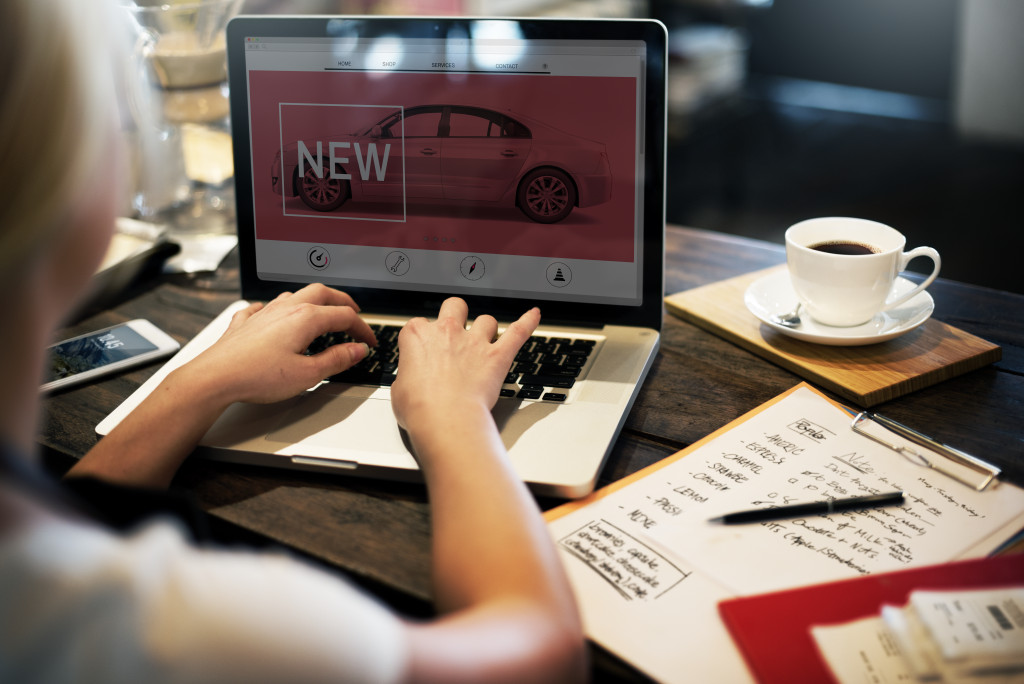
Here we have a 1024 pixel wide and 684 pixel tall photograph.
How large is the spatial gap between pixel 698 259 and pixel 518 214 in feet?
1.27

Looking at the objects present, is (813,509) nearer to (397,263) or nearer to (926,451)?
(926,451)

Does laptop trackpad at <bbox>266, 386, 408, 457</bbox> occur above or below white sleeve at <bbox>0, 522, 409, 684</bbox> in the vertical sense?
below

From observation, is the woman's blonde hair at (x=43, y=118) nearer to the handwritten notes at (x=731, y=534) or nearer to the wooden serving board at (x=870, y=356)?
the handwritten notes at (x=731, y=534)

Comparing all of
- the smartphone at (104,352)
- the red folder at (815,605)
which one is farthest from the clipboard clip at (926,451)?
the smartphone at (104,352)

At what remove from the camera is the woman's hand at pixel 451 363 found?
69 cm

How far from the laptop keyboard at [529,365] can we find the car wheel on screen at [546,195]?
0.14m

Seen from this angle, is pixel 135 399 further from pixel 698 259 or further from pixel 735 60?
pixel 735 60

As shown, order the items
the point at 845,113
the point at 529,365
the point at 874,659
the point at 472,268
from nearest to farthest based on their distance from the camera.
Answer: the point at 874,659 → the point at 529,365 → the point at 472,268 → the point at 845,113

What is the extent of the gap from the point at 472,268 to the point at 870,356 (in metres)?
0.46

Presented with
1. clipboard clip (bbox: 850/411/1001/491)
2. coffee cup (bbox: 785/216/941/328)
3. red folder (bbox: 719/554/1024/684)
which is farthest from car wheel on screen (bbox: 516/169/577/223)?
red folder (bbox: 719/554/1024/684)

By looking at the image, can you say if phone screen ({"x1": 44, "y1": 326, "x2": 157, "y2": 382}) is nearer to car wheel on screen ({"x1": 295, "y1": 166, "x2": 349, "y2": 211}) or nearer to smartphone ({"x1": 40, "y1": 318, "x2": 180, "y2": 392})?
smartphone ({"x1": 40, "y1": 318, "x2": 180, "y2": 392})

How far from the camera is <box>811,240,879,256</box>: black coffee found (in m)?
0.90

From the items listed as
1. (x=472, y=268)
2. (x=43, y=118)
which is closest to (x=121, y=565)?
(x=43, y=118)

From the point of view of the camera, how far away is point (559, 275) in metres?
0.93
